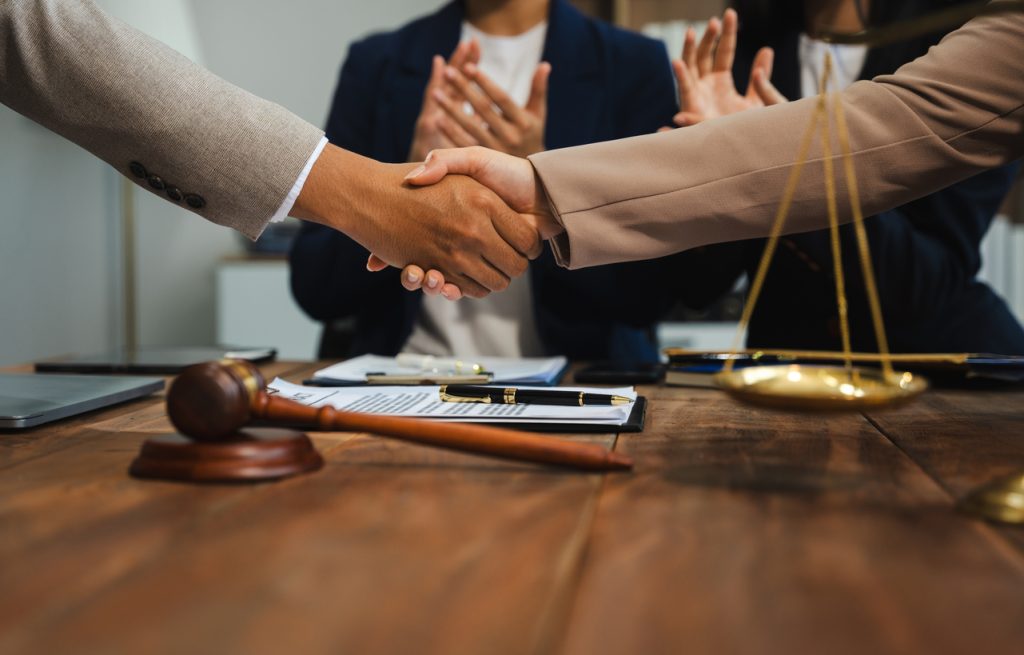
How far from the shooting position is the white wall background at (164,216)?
3094mm

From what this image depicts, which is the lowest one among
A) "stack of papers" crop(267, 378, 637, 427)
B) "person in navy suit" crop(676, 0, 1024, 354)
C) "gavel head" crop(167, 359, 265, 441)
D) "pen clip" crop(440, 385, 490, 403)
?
"stack of papers" crop(267, 378, 637, 427)

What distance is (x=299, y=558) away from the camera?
15.7 inches

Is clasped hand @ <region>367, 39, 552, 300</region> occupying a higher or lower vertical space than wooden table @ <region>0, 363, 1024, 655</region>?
higher

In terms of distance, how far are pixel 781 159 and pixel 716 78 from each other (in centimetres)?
56

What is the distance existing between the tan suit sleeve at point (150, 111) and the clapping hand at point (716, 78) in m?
0.60

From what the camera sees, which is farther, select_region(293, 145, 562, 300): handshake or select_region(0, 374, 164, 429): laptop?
select_region(293, 145, 562, 300): handshake

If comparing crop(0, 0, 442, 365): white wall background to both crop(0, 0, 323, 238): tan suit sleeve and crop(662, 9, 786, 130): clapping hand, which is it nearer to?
crop(662, 9, 786, 130): clapping hand

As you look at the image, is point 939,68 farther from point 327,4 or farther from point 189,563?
point 327,4

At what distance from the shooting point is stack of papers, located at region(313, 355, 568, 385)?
1.00 m

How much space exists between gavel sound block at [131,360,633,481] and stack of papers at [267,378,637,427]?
146 millimetres

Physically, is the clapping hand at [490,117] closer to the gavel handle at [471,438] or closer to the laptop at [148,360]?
the laptop at [148,360]

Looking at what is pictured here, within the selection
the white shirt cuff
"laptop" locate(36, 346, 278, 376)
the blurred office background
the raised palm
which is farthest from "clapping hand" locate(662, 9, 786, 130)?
the blurred office background

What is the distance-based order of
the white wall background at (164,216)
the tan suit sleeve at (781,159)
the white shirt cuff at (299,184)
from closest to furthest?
the tan suit sleeve at (781,159), the white shirt cuff at (299,184), the white wall background at (164,216)

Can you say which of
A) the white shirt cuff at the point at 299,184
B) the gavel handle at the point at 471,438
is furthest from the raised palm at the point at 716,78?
the gavel handle at the point at 471,438
